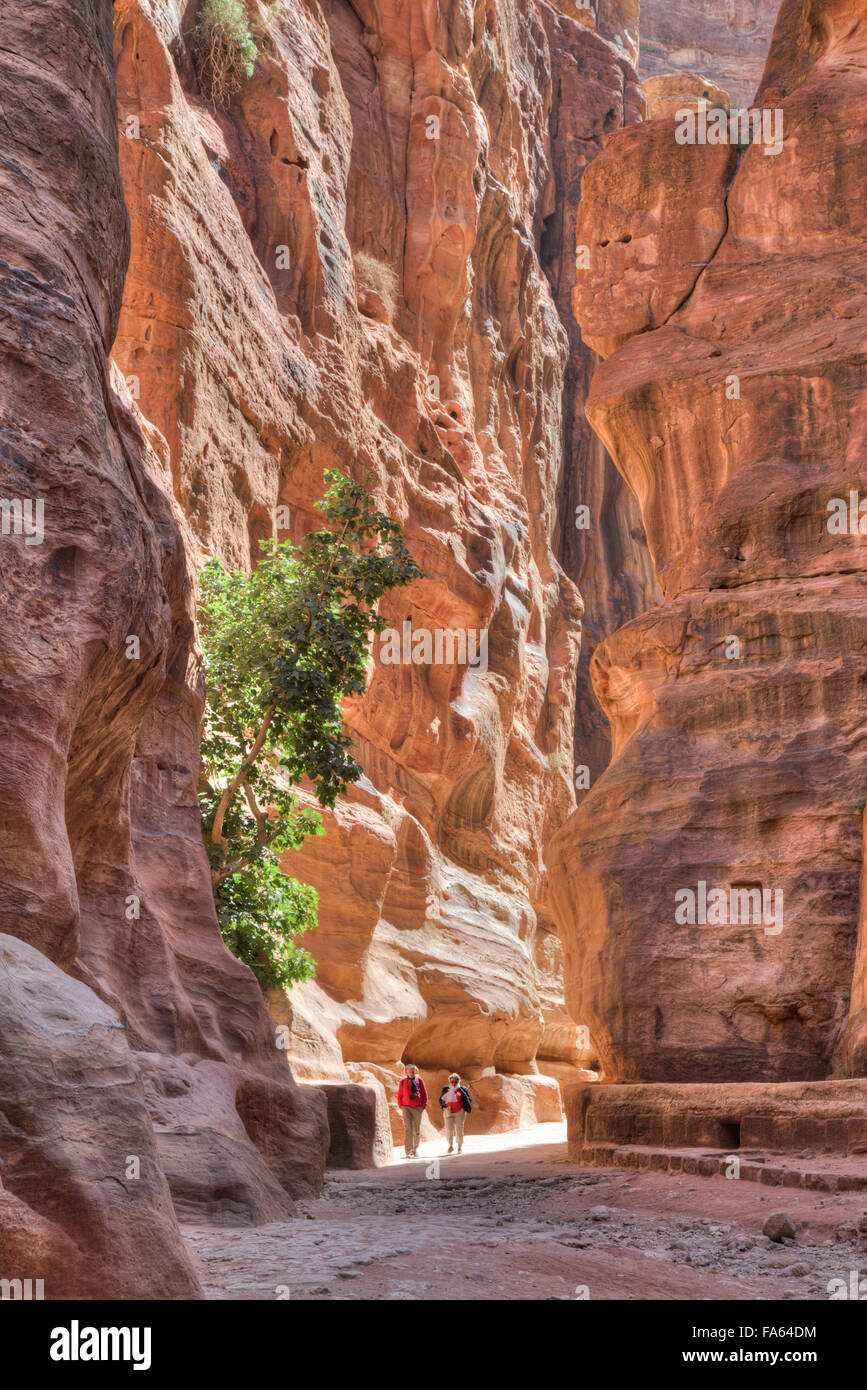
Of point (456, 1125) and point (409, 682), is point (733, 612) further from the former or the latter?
point (409, 682)

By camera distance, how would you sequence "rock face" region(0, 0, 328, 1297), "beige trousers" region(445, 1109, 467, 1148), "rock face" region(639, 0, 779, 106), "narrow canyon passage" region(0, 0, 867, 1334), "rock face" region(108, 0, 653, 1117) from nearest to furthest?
"rock face" region(0, 0, 328, 1297) < "narrow canyon passage" region(0, 0, 867, 1334) < "beige trousers" region(445, 1109, 467, 1148) < "rock face" region(108, 0, 653, 1117) < "rock face" region(639, 0, 779, 106)

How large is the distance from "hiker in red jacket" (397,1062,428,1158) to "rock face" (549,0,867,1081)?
9.13ft

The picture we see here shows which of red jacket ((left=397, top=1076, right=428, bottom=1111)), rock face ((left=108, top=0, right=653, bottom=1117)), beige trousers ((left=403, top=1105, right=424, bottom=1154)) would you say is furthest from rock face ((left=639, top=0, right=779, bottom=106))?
red jacket ((left=397, top=1076, right=428, bottom=1111))

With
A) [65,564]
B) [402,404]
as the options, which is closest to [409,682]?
[402,404]

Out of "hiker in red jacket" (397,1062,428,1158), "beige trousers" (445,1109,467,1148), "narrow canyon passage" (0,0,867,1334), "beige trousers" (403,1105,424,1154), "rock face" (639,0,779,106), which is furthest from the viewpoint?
"rock face" (639,0,779,106)

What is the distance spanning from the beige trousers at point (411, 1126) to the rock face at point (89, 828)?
705 cm

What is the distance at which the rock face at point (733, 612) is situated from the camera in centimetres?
1675

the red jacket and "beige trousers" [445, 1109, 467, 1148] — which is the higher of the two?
the red jacket

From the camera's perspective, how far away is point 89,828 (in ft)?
34.8

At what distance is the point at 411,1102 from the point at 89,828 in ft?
34.1

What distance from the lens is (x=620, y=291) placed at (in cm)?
2408

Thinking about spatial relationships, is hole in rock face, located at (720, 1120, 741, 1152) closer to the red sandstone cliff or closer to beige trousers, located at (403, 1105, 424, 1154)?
the red sandstone cliff

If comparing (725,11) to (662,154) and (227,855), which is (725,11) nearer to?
(662,154)

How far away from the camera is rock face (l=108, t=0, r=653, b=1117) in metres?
22.9
